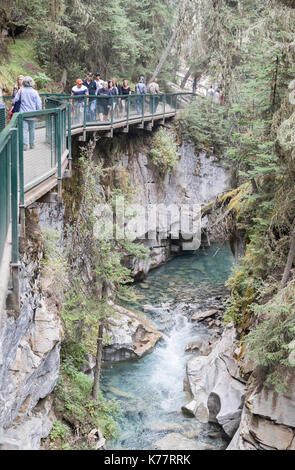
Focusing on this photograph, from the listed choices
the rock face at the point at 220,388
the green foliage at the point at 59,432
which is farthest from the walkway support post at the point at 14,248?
the rock face at the point at 220,388

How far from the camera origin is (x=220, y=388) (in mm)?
12320

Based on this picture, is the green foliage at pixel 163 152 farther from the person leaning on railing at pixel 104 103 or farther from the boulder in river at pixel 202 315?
the boulder in river at pixel 202 315

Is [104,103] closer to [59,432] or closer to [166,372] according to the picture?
[166,372]

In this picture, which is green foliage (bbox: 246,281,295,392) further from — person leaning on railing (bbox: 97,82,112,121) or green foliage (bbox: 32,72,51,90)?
green foliage (bbox: 32,72,51,90)

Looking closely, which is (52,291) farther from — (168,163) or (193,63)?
(193,63)

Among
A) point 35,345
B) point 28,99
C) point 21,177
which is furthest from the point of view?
point 35,345

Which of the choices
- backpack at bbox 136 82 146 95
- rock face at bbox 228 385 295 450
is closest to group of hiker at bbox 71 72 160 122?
backpack at bbox 136 82 146 95

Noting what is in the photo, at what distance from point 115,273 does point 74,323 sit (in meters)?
1.99

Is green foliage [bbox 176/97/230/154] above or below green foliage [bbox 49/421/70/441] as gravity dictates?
above

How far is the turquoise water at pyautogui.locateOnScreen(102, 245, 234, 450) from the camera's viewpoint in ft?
39.8

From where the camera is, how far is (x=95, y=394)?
12.7 metres

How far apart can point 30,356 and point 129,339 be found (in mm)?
7682

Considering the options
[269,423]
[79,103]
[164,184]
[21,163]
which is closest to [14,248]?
[21,163]

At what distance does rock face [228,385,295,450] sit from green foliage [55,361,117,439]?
11.8 ft
